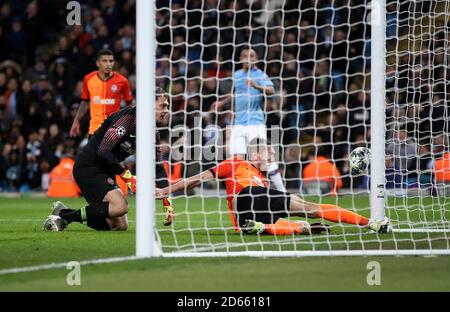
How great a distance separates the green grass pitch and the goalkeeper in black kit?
20cm

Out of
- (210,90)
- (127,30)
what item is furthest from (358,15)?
A: (127,30)

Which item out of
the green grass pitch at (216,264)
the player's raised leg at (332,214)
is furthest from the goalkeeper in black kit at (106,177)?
the player's raised leg at (332,214)

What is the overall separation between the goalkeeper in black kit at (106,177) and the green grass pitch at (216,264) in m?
0.20

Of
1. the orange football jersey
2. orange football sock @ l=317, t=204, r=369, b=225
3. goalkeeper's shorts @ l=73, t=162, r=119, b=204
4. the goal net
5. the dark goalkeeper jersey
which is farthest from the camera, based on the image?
goalkeeper's shorts @ l=73, t=162, r=119, b=204

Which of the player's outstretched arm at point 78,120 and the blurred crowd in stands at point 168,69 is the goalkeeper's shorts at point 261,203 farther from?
the blurred crowd in stands at point 168,69

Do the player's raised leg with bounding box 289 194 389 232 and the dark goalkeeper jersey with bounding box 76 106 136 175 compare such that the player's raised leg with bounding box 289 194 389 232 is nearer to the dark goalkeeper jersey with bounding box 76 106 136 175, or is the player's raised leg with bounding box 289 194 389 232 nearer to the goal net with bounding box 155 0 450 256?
the goal net with bounding box 155 0 450 256

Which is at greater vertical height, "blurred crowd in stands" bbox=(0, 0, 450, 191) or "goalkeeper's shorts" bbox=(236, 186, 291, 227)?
"blurred crowd in stands" bbox=(0, 0, 450, 191)

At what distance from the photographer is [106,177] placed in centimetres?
1041

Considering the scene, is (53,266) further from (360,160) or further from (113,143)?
(360,160)

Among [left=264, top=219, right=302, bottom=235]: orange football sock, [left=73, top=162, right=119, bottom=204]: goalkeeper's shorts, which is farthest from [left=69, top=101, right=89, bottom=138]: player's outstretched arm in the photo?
[left=264, top=219, right=302, bottom=235]: orange football sock

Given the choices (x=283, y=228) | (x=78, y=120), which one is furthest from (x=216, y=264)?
(x=78, y=120)

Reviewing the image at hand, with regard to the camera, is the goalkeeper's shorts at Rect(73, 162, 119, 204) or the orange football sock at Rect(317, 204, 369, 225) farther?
the goalkeeper's shorts at Rect(73, 162, 119, 204)

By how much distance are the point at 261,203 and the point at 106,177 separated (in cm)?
181

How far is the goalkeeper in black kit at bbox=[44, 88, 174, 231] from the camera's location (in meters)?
9.98
